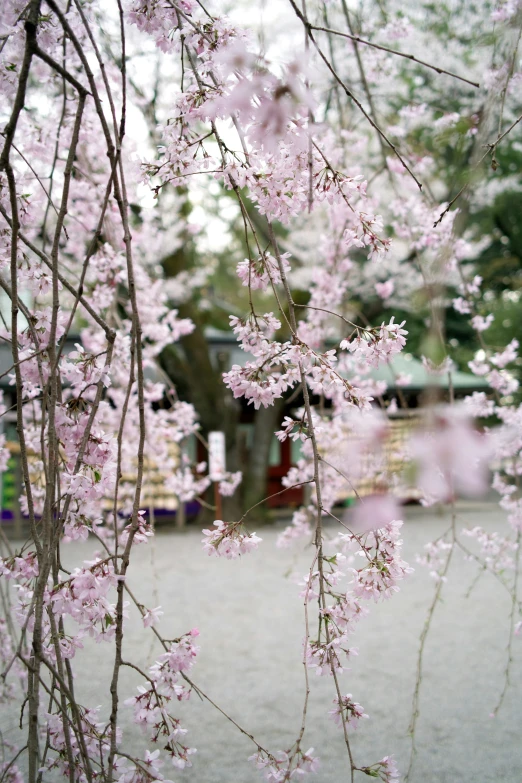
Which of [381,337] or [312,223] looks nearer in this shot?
[381,337]

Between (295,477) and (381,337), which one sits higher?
(381,337)

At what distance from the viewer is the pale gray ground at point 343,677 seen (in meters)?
2.00

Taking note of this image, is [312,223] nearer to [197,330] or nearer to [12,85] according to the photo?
[197,330]

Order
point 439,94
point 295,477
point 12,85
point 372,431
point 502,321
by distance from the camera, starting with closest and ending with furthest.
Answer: point 372,431, point 12,85, point 295,477, point 439,94, point 502,321

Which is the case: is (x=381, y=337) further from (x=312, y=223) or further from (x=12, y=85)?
(x=312, y=223)

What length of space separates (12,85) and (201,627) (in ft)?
9.12

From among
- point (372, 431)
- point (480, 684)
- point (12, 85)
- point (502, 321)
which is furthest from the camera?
point (502, 321)

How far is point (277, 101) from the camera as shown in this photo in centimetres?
79

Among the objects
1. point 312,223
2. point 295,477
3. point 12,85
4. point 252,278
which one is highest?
point 312,223

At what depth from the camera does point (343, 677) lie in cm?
270

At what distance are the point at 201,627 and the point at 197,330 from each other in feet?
10.9

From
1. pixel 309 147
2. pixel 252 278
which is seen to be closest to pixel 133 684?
pixel 252 278

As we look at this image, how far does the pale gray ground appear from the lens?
1995 millimetres

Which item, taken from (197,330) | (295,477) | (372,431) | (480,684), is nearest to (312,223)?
(197,330)
